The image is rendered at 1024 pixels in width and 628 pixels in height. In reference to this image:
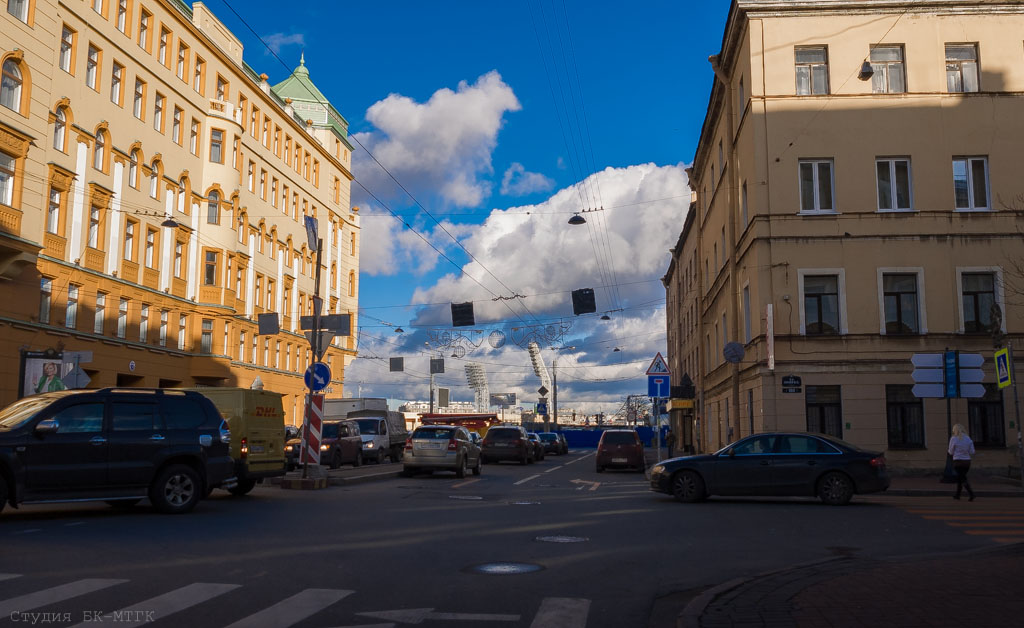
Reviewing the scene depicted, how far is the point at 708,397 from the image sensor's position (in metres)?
41.8

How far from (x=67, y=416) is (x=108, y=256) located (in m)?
26.8

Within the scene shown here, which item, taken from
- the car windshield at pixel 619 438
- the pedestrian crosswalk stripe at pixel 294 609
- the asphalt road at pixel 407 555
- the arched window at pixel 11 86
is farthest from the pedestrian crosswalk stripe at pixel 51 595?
the arched window at pixel 11 86

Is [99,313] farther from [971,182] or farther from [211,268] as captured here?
[971,182]

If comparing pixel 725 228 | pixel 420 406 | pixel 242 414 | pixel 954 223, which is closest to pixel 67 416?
pixel 242 414

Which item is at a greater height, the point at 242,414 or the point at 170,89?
the point at 170,89

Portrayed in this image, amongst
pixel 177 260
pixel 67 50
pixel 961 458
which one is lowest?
pixel 961 458

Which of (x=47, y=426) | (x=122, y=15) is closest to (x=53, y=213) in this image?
(x=122, y=15)

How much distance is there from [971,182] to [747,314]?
25.2 feet

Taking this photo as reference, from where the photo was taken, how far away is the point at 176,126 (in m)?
42.5

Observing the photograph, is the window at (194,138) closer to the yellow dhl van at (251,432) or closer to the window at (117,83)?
the window at (117,83)

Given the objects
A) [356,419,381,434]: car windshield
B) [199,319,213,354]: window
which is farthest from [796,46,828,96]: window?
[199,319,213,354]: window

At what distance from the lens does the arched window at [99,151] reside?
35.7 metres

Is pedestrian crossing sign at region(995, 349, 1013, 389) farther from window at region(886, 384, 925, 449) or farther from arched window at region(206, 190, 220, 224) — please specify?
arched window at region(206, 190, 220, 224)

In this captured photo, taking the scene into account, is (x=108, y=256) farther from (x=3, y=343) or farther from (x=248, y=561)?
(x=248, y=561)
